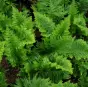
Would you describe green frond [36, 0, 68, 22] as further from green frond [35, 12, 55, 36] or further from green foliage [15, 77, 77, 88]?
green foliage [15, 77, 77, 88]

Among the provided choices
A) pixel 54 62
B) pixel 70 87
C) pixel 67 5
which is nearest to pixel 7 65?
pixel 54 62

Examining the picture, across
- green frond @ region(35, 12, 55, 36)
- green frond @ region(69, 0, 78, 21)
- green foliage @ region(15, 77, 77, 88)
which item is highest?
green frond @ region(69, 0, 78, 21)

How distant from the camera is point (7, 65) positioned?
567 cm

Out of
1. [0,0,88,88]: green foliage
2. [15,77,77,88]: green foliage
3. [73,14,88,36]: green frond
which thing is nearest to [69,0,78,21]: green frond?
[0,0,88,88]: green foliage

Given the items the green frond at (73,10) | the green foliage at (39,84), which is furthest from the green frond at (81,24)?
the green foliage at (39,84)

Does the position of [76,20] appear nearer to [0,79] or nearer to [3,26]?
[3,26]

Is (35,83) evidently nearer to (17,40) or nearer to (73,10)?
(17,40)

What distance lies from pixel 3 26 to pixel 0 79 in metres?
1.44

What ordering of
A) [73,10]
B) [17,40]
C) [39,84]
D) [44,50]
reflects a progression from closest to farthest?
1. [39,84]
2. [17,40]
3. [44,50]
4. [73,10]

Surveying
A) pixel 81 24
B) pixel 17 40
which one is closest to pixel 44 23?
pixel 17 40

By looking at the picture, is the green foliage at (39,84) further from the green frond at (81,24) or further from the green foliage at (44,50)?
the green frond at (81,24)

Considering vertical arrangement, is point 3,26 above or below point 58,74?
above

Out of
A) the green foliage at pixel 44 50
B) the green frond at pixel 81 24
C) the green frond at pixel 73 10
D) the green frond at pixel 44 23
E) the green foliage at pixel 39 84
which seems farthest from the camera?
the green frond at pixel 73 10

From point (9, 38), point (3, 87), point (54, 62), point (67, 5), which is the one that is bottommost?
point (3, 87)
